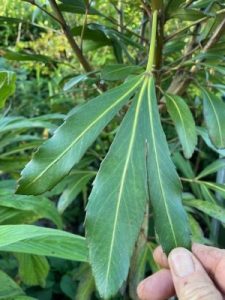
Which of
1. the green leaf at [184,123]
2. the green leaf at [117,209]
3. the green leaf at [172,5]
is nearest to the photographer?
the green leaf at [117,209]

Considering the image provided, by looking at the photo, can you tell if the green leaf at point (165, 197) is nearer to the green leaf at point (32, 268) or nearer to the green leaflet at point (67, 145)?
the green leaflet at point (67, 145)

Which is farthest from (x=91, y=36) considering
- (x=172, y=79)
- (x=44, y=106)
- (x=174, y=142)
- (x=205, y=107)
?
(x=44, y=106)

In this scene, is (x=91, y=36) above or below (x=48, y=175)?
above

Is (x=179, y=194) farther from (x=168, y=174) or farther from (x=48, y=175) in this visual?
(x=48, y=175)

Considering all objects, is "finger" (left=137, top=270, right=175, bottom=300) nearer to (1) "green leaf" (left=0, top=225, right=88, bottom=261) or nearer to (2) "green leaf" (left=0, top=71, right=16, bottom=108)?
(1) "green leaf" (left=0, top=225, right=88, bottom=261)

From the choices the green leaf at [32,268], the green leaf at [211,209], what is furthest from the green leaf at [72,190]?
the green leaf at [211,209]

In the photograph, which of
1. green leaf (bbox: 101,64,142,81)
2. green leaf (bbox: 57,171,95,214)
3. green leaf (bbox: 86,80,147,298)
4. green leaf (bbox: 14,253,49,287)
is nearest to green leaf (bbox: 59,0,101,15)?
green leaf (bbox: 101,64,142,81)
